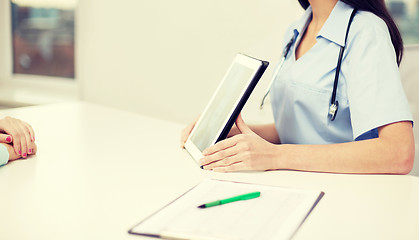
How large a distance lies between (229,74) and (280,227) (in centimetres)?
54

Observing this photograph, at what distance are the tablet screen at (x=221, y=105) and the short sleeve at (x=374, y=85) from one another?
264 mm

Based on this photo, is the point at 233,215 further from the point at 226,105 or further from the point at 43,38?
the point at 43,38

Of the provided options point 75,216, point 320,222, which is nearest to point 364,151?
point 320,222

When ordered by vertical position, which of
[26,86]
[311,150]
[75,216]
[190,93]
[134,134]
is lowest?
[26,86]

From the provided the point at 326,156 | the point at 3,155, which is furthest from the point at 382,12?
the point at 3,155

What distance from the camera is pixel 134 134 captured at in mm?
1320

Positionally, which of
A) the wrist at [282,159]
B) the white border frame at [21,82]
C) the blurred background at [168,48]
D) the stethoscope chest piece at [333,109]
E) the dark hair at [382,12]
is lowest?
the white border frame at [21,82]

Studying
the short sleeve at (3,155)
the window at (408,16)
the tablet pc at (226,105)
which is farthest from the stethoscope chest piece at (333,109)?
the window at (408,16)

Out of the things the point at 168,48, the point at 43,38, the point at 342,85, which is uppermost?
the point at 342,85

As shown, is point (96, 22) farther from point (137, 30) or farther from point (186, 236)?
point (186, 236)

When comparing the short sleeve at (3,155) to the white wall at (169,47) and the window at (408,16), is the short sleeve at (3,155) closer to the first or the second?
the white wall at (169,47)

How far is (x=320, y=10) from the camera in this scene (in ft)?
4.37

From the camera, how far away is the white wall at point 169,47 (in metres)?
2.03

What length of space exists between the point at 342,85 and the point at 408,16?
3.59ft
